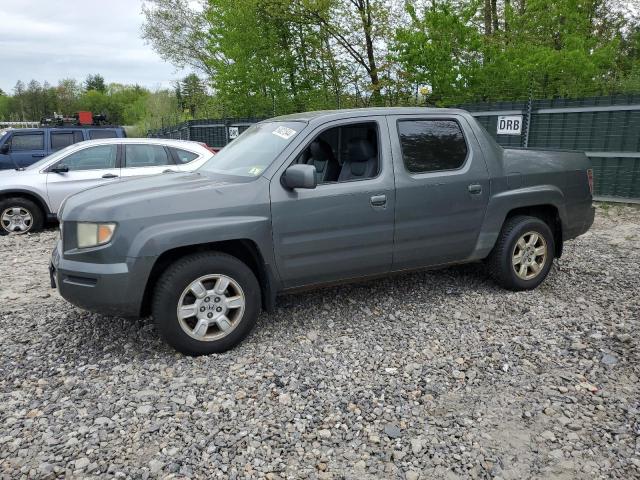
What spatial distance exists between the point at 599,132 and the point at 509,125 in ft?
5.96

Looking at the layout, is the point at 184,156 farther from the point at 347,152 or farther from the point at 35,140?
the point at 347,152

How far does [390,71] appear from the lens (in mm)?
→ 19938

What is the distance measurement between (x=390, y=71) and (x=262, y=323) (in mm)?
17427

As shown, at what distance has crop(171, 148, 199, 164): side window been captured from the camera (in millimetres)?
9123

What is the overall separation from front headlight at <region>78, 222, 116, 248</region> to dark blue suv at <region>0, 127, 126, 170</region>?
9151 millimetres

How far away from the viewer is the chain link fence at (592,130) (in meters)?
9.71

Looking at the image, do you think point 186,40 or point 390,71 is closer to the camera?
point 390,71

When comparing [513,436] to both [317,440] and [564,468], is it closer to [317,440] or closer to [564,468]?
[564,468]

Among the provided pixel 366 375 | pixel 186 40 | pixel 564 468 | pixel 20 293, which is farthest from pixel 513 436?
pixel 186 40

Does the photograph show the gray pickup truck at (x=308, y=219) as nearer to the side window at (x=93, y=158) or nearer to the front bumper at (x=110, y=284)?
the front bumper at (x=110, y=284)

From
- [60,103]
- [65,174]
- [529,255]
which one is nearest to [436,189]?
[529,255]

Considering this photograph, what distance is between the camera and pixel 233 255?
3992 mm

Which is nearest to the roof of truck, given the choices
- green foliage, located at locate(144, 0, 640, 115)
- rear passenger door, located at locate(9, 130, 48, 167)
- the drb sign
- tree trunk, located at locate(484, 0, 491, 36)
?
the drb sign

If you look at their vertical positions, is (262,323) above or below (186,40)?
below
